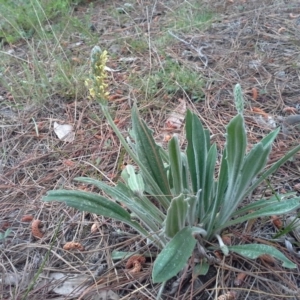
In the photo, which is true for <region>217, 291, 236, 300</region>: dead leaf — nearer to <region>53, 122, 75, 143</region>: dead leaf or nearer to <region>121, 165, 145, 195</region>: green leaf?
<region>121, 165, 145, 195</region>: green leaf

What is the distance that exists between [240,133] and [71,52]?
1846 mm

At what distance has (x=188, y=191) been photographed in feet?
4.08

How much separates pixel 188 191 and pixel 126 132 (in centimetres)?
78

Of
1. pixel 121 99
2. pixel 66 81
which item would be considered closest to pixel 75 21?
pixel 66 81

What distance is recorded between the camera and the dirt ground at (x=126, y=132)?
125cm

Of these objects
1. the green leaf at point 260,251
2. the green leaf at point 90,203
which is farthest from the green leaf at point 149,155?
the green leaf at point 260,251

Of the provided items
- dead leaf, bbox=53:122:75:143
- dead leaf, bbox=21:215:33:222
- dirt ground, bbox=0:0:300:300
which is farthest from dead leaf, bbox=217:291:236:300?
dead leaf, bbox=53:122:75:143

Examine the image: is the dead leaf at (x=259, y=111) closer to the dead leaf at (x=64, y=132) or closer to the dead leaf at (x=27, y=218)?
the dead leaf at (x=64, y=132)

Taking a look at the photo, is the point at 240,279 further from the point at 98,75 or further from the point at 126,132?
the point at 126,132

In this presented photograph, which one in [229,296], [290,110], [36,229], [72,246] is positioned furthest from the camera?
[290,110]

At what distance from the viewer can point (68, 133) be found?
79.0 inches

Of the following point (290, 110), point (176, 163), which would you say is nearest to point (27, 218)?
point (176, 163)

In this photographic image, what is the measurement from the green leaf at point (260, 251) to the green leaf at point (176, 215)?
0.17 m

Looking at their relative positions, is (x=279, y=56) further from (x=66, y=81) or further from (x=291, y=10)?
(x=66, y=81)
